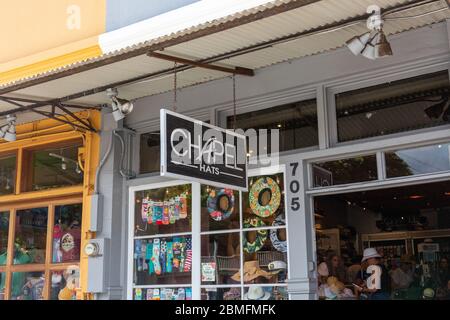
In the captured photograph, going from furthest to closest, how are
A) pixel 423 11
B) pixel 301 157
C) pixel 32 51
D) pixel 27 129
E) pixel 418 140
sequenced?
pixel 27 129, pixel 32 51, pixel 301 157, pixel 418 140, pixel 423 11

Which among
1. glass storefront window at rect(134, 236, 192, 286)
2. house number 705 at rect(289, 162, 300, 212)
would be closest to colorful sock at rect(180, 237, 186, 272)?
glass storefront window at rect(134, 236, 192, 286)

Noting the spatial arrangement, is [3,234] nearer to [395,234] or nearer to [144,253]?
[144,253]

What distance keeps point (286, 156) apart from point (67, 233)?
12.3ft

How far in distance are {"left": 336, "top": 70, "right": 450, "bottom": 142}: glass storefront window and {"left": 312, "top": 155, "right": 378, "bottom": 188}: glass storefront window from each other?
276mm

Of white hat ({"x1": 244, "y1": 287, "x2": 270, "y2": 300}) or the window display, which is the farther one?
the window display

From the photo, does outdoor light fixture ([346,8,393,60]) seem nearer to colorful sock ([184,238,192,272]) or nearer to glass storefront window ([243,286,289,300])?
glass storefront window ([243,286,289,300])

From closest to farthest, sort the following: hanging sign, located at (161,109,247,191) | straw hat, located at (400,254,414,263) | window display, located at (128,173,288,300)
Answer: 1. hanging sign, located at (161,109,247,191)
2. window display, located at (128,173,288,300)
3. straw hat, located at (400,254,414,263)

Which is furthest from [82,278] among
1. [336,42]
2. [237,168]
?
[336,42]

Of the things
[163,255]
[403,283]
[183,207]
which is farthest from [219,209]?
[403,283]

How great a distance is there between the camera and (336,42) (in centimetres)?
619

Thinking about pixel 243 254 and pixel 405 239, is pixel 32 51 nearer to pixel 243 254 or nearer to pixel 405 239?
pixel 243 254

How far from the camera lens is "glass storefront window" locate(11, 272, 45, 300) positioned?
28.7ft

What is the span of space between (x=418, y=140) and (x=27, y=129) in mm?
6109
